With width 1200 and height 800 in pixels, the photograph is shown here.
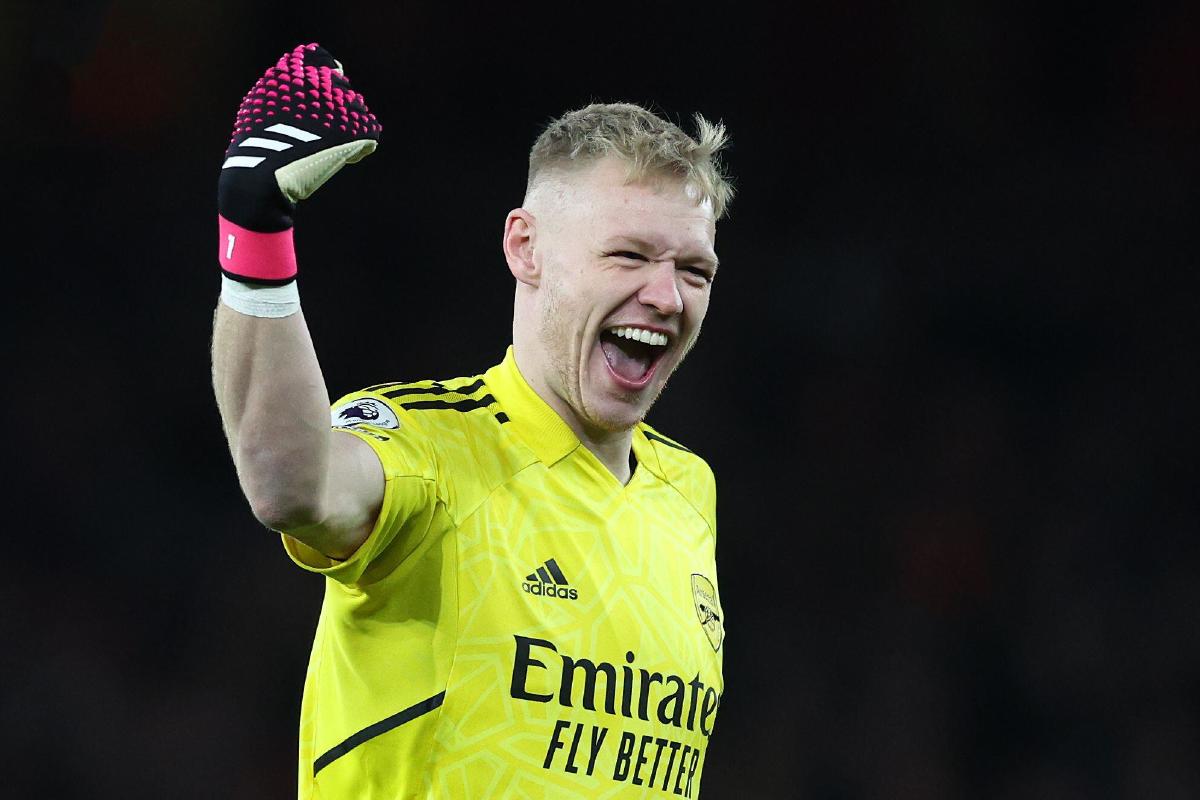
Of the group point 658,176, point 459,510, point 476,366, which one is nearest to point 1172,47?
point 476,366

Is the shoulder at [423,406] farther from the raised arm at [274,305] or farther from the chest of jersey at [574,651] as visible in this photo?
the raised arm at [274,305]

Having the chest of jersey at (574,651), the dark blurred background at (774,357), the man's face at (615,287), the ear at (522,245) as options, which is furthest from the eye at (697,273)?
the dark blurred background at (774,357)

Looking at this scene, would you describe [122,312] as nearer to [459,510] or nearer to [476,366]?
[476,366]

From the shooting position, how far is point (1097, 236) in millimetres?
7266

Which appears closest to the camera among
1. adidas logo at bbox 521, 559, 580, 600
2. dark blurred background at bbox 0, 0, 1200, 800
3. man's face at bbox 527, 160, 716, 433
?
adidas logo at bbox 521, 559, 580, 600

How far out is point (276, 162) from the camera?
1.80 metres

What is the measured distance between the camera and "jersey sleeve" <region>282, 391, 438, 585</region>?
203 centimetres

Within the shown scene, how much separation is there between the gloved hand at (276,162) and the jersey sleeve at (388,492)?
34cm

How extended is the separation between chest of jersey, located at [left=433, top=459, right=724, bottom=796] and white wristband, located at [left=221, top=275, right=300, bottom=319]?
0.59 meters

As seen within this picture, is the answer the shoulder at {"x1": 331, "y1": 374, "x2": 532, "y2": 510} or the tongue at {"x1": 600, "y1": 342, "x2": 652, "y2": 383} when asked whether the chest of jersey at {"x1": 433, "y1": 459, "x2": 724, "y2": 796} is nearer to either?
the shoulder at {"x1": 331, "y1": 374, "x2": 532, "y2": 510}

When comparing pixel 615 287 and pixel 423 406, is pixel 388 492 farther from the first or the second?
pixel 615 287

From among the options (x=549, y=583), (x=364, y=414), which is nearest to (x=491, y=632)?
(x=549, y=583)

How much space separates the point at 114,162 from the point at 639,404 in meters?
4.58

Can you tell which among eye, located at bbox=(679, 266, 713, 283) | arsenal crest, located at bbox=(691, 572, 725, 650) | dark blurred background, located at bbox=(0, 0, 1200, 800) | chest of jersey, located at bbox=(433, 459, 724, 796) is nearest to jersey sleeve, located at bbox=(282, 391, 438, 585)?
chest of jersey, located at bbox=(433, 459, 724, 796)
